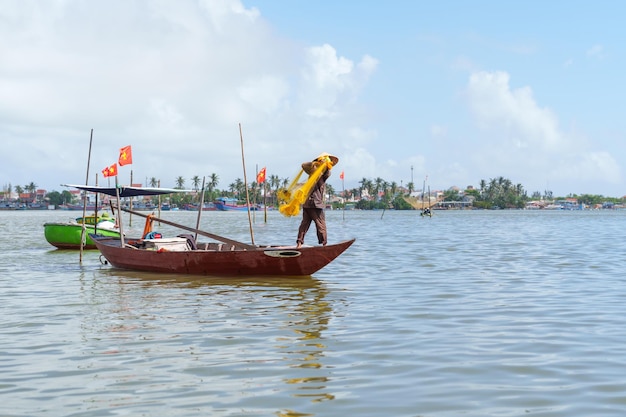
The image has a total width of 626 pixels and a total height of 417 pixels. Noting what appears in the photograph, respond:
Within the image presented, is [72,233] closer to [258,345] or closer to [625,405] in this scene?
[258,345]

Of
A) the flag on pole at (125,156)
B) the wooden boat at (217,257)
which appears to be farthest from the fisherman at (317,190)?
the flag on pole at (125,156)

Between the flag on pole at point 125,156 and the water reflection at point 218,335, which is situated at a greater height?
the flag on pole at point 125,156

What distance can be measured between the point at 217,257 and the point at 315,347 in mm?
8760

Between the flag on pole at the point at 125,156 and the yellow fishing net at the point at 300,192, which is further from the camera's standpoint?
the flag on pole at the point at 125,156

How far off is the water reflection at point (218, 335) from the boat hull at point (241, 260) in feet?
1.62

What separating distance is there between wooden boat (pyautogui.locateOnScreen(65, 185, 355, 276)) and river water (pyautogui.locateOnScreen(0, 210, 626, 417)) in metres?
0.42

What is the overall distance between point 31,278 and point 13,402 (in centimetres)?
1222

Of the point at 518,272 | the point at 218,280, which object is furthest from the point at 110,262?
the point at 518,272

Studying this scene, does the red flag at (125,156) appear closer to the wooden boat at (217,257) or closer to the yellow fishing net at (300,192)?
the wooden boat at (217,257)

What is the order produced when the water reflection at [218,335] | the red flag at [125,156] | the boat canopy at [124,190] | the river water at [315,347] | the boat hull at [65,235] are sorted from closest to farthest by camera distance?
the river water at [315,347] < the water reflection at [218,335] < the boat canopy at [124,190] < the red flag at [125,156] < the boat hull at [65,235]

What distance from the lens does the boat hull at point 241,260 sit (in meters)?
16.2

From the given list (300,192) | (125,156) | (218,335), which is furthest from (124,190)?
(218,335)

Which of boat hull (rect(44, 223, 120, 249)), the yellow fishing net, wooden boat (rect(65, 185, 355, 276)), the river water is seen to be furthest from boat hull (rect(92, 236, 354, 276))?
boat hull (rect(44, 223, 120, 249))

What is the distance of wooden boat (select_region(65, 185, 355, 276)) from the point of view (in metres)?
16.3
